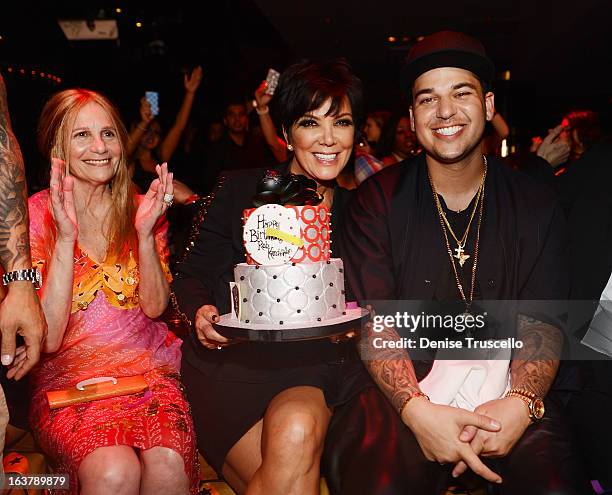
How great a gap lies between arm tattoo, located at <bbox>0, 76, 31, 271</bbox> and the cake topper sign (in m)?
0.74

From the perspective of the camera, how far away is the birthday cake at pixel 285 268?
2135 millimetres

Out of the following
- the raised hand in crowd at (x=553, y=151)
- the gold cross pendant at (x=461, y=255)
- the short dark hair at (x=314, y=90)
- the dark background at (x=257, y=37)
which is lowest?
the gold cross pendant at (x=461, y=255)

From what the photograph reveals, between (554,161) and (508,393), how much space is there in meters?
2.17

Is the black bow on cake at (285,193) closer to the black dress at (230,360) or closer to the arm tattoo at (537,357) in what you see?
the black dress at (230,360)

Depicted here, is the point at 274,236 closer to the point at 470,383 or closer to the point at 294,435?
the point at 294,435

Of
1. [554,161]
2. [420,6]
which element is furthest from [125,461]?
[420,6]

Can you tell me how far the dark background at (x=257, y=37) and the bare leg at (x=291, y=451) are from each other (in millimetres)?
4318

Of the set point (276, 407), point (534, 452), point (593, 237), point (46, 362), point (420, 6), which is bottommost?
point (534, 452)

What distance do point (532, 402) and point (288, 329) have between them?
2.90ft

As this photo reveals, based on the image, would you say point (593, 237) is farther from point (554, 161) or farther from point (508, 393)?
point (554, 161)

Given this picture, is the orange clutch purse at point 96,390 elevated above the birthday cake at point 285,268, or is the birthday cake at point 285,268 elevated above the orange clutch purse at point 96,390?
the birthday cake at point 285,268

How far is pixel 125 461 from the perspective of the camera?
214cm

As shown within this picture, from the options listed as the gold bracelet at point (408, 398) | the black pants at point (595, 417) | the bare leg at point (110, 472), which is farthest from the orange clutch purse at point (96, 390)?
the black pants at point (595, 417)

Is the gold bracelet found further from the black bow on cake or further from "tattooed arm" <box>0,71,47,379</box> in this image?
"tattooed arm" <box>0,71,47,379</box>
